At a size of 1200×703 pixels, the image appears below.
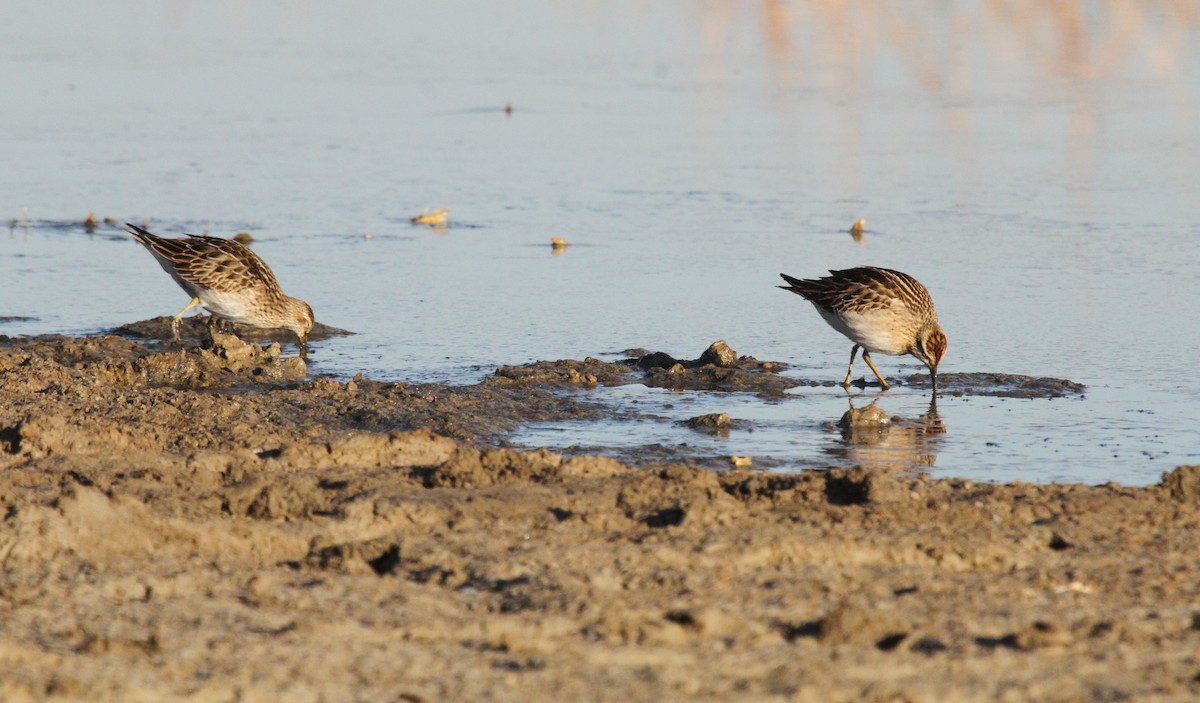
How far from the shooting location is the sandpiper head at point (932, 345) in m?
10.6

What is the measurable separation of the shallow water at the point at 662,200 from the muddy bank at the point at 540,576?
1.67 metres

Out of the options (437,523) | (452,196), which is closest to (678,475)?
(437,523)

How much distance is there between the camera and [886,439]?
916 cm

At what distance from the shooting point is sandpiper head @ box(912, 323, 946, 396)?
10555mm

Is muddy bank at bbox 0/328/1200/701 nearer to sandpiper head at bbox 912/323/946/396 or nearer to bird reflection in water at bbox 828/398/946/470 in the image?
bird reflection in water at bbox 828/398/946/470

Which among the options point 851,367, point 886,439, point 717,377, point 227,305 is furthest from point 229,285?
point 886,439

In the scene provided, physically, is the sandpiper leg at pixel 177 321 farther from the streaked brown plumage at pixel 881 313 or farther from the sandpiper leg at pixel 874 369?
the sandpiper leg at pixel 874 369

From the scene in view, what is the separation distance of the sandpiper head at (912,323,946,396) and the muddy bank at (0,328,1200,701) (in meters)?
2.57

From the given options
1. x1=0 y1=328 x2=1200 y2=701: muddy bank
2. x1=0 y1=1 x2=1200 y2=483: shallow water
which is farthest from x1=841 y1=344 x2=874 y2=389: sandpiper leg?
x1=0 y1=328 x2=1200 y2=701: muddy bank

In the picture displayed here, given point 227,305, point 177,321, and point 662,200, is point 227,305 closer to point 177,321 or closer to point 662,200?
point 177,321

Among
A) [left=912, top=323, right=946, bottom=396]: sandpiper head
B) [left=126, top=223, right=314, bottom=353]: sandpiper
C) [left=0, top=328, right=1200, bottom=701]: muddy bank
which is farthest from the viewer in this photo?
[left=126, top=223, right=314, bottom=353]: sandpiper

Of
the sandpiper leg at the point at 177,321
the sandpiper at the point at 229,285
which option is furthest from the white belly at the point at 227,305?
the sandpiper leg at the point at 177,321

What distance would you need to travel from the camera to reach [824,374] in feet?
36.0

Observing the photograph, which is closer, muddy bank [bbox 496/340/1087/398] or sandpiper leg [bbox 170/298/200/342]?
muddy bank [bbox 496/340/1087/398]
